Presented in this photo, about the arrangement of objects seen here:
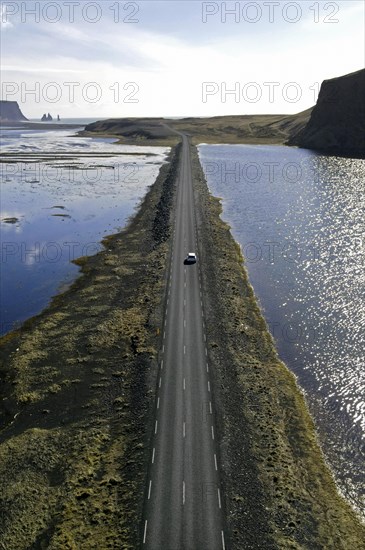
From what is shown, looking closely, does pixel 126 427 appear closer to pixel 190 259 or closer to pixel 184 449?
pixel 184 449

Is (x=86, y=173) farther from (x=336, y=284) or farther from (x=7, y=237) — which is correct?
(x=336, y=284)

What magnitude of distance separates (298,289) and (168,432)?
32.9 metres

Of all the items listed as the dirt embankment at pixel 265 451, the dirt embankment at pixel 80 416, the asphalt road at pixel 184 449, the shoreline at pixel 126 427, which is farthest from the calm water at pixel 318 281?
the dirt embankment at pixel 80 416

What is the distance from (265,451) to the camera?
31141 mm

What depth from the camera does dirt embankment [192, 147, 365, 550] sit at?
25344mm

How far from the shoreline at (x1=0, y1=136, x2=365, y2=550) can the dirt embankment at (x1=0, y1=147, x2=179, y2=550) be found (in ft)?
0.32

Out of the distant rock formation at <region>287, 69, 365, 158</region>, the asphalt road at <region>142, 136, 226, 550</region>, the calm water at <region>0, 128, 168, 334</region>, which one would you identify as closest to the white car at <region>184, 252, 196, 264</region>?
the asphalt road at <region>142, 136, 226, 550</region>

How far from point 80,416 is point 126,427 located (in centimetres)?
454

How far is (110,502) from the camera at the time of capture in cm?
2712

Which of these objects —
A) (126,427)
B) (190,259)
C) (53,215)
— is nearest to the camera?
(126,427)

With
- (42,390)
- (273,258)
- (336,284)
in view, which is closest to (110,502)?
(42,390)

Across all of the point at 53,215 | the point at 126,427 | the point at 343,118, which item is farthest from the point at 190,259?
the point at 343,118

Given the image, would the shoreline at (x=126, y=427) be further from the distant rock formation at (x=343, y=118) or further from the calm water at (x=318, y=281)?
the distant rock formation at (x=343, y=118)

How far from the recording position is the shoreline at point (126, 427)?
25.8 meters
